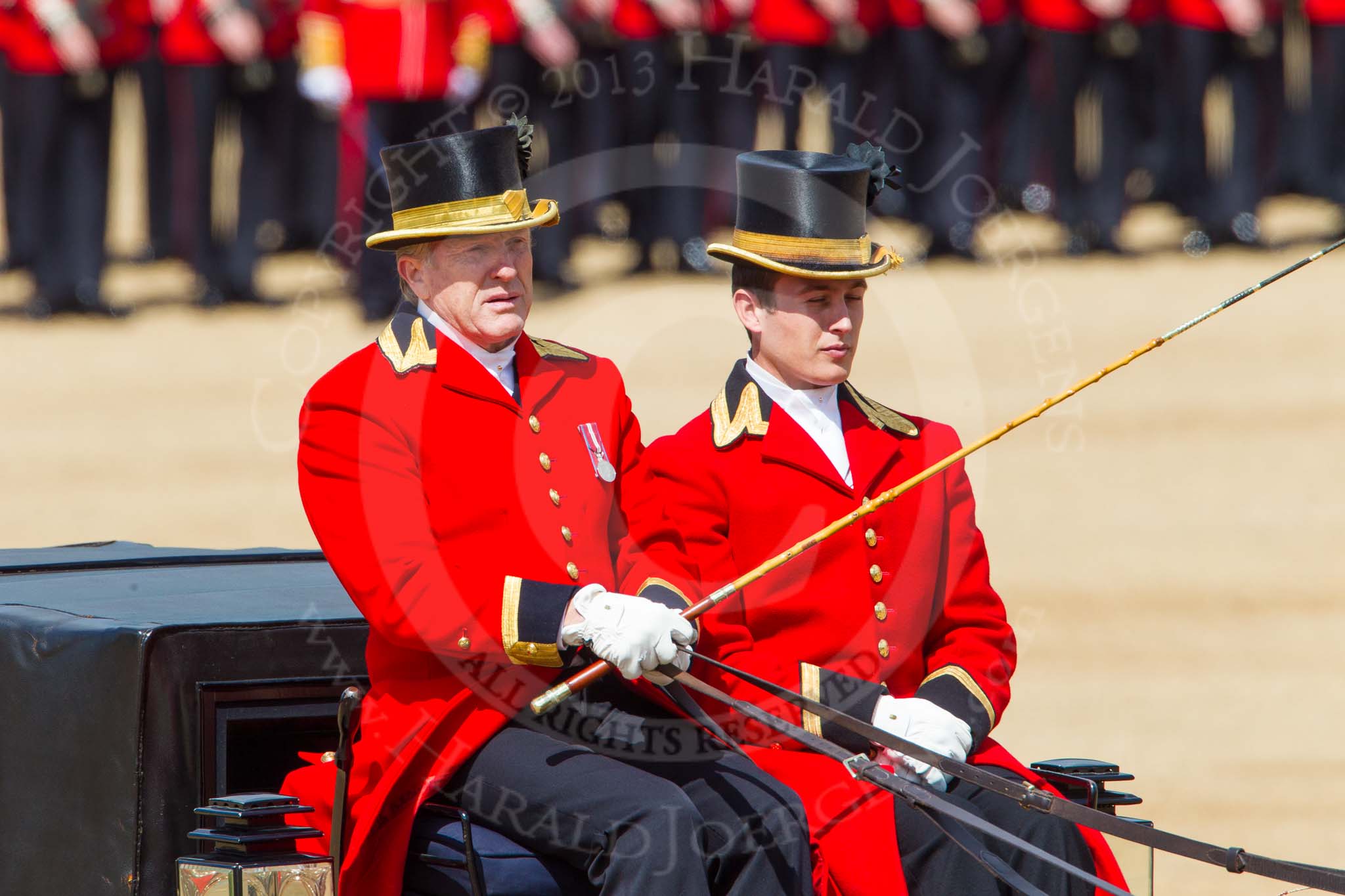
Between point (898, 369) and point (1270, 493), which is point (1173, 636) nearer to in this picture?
point (1270, 493)

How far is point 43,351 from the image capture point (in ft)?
31.6

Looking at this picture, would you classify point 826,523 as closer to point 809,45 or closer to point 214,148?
point 809,45

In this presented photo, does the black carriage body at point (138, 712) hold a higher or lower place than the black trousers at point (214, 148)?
lower

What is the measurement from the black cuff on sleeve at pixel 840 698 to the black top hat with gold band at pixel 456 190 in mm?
847

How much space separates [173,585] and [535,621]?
102 centimetres

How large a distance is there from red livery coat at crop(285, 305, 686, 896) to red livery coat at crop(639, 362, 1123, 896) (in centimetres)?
12

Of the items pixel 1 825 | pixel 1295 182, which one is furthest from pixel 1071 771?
pixel 1295 182

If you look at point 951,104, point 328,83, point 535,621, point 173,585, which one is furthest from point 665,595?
point 951,104

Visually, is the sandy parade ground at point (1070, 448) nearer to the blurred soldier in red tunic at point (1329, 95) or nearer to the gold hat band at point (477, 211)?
the blurred soldier in red tunic at point (1329, 95)

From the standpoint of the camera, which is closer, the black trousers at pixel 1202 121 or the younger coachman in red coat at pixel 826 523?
the younger coachman in red coat at pixel 826 523

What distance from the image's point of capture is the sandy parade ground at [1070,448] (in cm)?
622

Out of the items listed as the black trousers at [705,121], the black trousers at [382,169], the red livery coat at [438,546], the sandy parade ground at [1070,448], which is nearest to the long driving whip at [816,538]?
the red livery coat at [438,546]

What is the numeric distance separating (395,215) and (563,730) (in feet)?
2.85

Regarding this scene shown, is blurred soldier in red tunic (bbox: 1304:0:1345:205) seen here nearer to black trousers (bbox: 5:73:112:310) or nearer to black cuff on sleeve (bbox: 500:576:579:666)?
black trousers (bbox: 5:73:112:310)
